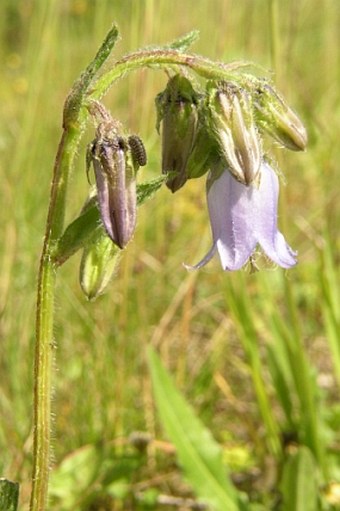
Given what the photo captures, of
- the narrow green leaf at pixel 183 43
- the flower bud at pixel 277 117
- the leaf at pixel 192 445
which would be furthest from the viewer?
the leaf at pixel 192 445

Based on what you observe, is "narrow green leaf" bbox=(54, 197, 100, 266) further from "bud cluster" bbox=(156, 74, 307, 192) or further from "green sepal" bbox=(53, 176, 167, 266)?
"bud cluster" bbox=(156, 74, 307, 192)

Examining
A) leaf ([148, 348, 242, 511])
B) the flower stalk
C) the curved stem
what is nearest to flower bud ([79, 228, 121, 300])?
the flower stalk

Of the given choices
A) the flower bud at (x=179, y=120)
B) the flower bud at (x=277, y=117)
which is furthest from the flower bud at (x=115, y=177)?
the flower bud at (x=277, y=117)

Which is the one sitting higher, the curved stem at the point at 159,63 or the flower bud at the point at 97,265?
the curved stem at the point at 159,63

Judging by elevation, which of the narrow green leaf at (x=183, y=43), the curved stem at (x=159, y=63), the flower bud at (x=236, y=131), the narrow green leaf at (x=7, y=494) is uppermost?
the narrow green leaf at (x=183, y=43)

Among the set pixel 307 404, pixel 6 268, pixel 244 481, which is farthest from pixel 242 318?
pixel 6 268

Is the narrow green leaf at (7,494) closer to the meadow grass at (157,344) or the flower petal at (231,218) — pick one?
the meadow grass at (157,344)

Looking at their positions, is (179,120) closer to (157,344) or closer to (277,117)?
(277,117)
